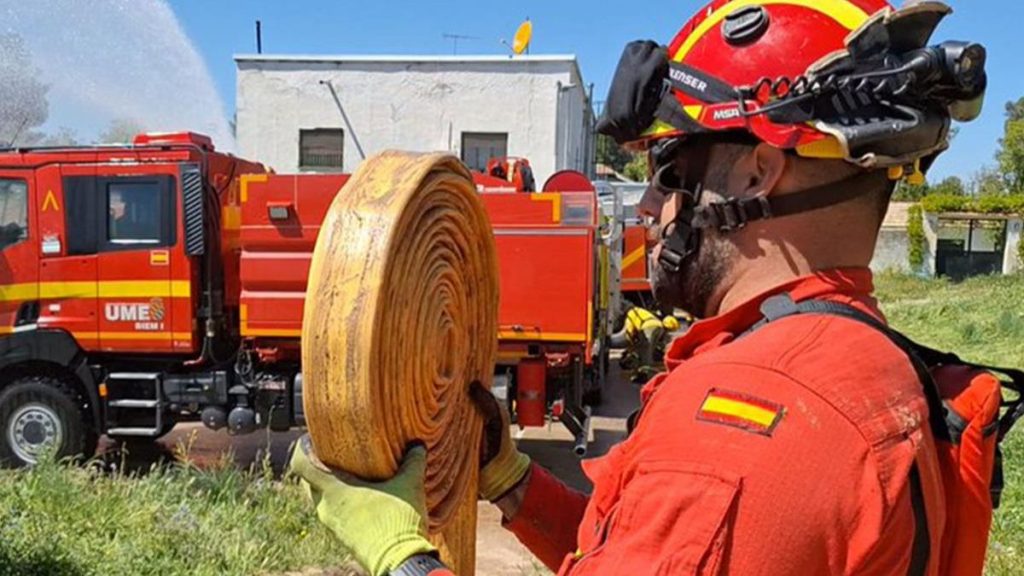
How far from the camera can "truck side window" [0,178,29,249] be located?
7.24 metres

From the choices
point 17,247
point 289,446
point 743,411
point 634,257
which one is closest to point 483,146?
point 634,257

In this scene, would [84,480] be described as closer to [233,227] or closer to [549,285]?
[233,227]

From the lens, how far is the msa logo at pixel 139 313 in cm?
727

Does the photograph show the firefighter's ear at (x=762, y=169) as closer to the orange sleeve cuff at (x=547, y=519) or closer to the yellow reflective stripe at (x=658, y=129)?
the yellow reflective stripe at (x=658, y=129)

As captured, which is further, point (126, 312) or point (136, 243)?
point (126, 312)

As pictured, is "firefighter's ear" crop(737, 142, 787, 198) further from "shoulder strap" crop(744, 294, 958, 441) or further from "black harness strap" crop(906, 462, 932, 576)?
"black harness strap" crop(906, 462, 932, 576)

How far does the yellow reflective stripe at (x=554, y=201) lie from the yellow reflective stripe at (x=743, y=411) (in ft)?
19.5

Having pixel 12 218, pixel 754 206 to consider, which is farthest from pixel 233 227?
pixel 754 206

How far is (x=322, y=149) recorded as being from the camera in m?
18.9

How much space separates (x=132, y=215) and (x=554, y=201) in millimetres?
3411

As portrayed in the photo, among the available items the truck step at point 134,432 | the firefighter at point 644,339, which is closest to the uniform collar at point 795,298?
the truck step at point 134,432

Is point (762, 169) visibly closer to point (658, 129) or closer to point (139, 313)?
point (658, 129)

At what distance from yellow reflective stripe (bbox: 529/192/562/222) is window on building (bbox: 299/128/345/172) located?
1249 cm

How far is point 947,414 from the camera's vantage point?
131 centimetres
